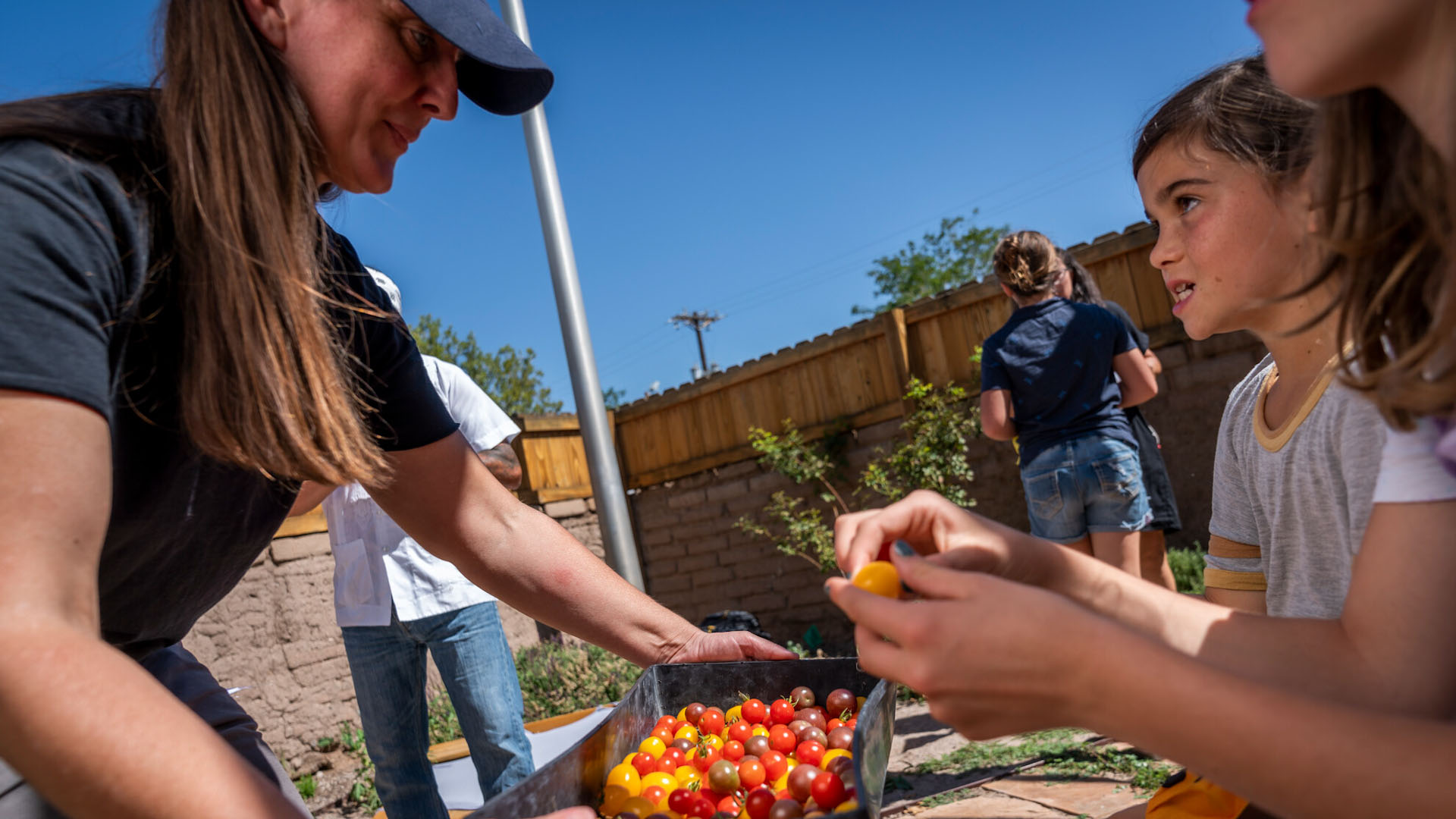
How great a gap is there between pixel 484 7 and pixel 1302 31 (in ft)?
3.84

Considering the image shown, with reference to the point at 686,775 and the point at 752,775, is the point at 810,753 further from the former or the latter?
the point at 686,775

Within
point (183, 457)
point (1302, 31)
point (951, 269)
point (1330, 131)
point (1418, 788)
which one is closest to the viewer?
point (1418, 788)

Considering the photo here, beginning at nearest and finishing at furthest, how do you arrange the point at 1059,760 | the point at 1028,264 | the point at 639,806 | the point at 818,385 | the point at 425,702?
1. the point at 639,806
2. the point at 425,702
3. the point at 1059,760
4. the point at 1028,264
5. the point at 818,385

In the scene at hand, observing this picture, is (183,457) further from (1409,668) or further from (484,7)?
(1409,668)

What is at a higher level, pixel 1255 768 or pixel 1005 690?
pixel 1005 690

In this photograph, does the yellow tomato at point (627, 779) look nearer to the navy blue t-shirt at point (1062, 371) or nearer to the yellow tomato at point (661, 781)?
the yellow tomato at point (661, 781)

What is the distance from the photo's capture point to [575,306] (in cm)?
562

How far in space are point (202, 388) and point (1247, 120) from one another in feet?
5.55

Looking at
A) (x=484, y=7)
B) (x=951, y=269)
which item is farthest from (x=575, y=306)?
(x=951, y=269)

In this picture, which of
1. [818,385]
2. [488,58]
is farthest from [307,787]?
[488,58]

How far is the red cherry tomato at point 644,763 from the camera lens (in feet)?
4.53

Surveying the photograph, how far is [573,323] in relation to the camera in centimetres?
561

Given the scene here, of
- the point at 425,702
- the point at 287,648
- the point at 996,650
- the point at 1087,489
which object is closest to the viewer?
the point at 996,650

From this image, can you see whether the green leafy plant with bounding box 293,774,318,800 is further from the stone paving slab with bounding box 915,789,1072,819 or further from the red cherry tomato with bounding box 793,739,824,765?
the red cherry tomato with bounding box 793,739,824,765
